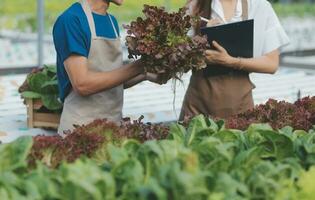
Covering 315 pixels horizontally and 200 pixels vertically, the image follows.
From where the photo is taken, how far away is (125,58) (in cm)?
786

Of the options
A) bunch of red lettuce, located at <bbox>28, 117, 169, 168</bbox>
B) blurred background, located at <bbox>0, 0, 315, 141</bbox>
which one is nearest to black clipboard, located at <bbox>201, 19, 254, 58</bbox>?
blurred background, located at <bbox>0, 0, 315, 141</bbox>

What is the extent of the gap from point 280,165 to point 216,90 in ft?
5.16

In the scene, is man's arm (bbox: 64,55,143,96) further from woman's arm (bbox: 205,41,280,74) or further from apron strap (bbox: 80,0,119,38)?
woman's arm (bbox: 205,41,280,74)

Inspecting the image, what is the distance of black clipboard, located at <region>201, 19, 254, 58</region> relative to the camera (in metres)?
3.34

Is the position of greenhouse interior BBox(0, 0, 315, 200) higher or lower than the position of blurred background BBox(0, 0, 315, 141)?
higher

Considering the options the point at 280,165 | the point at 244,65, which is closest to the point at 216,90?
the point at 244,65

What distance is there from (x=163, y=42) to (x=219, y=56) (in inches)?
20.8

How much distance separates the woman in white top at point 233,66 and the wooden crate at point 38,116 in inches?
32.6

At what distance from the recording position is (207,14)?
11.7ft

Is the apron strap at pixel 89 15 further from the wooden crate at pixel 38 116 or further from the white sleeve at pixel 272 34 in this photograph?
the wooden crate at pixel 38 116

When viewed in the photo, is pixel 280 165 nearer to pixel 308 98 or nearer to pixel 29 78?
pixel 308 98

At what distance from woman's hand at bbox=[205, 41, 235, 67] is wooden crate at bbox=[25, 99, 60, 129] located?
3.54 ft

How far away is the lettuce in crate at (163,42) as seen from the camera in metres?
2.92

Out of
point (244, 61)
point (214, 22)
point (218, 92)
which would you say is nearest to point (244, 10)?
point (214, 22)
